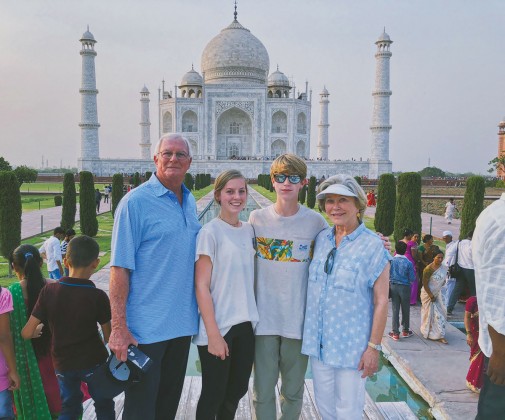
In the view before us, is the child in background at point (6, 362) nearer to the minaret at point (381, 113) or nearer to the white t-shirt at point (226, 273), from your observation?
the white t-shirt at point (226, 273)

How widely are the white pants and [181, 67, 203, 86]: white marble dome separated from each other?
35.7 m

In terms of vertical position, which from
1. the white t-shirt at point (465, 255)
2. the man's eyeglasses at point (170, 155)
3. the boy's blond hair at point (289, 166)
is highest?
the man's eyeglasses at point (170, 155)

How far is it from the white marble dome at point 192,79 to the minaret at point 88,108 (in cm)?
817

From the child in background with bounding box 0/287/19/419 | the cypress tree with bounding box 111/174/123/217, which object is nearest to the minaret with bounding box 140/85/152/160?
the cypress tree with bounding box 111/174/123/217

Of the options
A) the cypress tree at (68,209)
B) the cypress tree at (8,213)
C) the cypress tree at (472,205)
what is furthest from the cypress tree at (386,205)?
the cypress tree at (8,213)

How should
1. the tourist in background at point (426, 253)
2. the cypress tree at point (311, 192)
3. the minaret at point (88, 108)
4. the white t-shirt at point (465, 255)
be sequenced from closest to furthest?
the tourist in background at point (426, 253) < the white t-shirt at point (465, 255) < the cypress tree at point (311, 192) < the minaret at point (88, 108)

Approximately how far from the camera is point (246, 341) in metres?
1.82

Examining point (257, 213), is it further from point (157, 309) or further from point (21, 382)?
point (21, 382)

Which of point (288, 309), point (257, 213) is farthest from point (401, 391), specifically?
point (257, 213)

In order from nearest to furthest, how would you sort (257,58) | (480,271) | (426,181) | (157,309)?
(480,271) < (157,309) < (426,181) < (257,58)

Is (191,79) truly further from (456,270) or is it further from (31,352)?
(31,352)

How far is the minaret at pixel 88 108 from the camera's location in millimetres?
28766

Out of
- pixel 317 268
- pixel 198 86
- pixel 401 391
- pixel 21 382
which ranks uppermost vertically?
pixel 198 86

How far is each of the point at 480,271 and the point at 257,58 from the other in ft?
119
